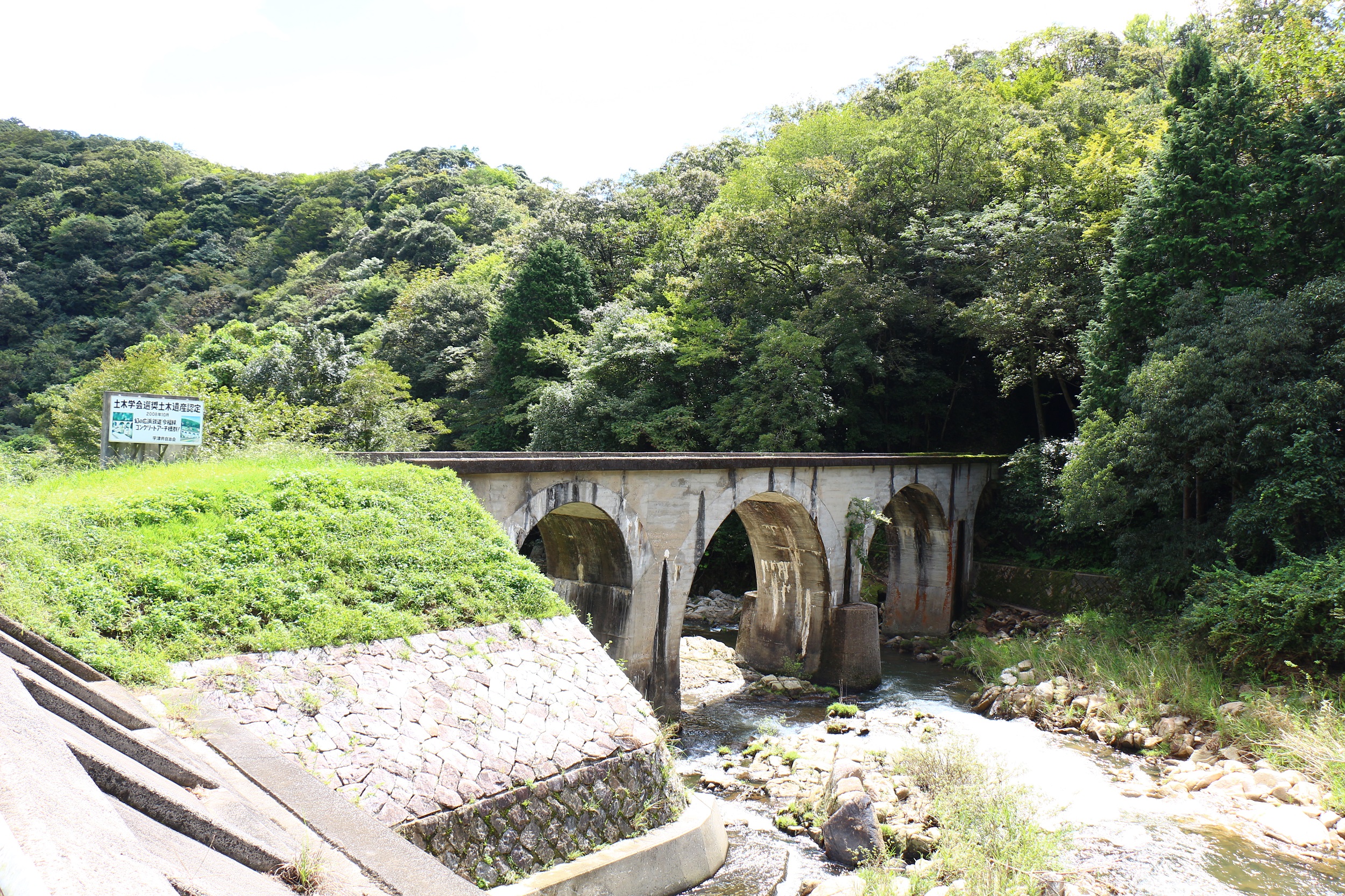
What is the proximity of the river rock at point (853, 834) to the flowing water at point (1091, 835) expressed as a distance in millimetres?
184

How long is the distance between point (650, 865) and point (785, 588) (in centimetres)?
1247

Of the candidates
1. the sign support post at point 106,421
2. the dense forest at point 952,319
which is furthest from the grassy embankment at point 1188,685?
the sign support post at point 106,421

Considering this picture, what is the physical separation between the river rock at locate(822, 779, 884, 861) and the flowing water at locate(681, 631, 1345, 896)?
18cm

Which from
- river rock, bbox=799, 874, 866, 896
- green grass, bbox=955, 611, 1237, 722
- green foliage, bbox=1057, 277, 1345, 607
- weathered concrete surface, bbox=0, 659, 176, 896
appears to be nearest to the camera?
weathered concrete surface, bbox=0, 659, 176, 896

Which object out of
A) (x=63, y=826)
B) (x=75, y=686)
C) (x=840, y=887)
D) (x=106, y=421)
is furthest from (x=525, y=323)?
(x=63, y=826)

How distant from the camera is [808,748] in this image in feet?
44.4

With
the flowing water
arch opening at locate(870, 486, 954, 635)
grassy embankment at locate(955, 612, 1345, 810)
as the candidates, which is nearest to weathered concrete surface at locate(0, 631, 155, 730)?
the flowing water

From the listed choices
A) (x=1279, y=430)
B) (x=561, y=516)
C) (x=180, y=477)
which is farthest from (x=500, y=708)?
(x=1279, y=430)

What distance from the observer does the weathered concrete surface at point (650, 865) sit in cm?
689

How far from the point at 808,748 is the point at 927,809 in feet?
11.4

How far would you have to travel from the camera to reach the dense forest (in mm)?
16391

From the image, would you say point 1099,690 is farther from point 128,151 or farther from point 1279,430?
point 128,151

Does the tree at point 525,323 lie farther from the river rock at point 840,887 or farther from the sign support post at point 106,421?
the river rock at point 840,887

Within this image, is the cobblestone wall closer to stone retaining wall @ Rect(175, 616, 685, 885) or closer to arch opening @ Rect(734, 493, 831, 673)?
stone retaining wall @ Rect(175, 616, 685, 885)
